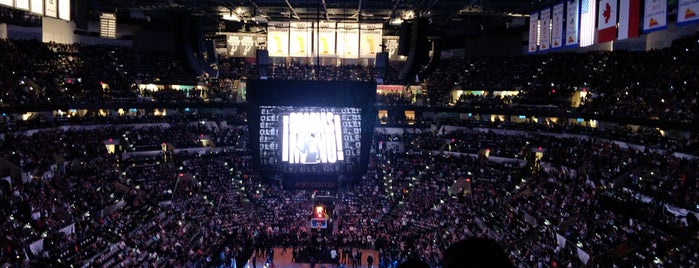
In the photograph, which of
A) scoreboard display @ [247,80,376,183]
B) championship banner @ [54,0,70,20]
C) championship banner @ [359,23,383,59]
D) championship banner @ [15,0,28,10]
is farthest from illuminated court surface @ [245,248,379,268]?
championship banner @ [15,0,28,10]

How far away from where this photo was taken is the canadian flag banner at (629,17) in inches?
551

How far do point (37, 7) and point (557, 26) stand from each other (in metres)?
16.2

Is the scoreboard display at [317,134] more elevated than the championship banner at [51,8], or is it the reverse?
the championship banner at [51,8]

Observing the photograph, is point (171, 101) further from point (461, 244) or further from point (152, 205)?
point (461, 244)

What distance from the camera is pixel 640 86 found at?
29.4m

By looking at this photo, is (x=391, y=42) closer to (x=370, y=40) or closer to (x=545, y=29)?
(x=370, y=40)

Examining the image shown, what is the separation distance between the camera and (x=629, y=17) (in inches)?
560

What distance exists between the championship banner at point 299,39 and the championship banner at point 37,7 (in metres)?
14.1

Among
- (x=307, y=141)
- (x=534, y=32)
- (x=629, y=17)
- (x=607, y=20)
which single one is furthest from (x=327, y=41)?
(x=629, y=17)

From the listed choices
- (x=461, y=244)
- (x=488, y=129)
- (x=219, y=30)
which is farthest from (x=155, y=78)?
(x=461, y=244)

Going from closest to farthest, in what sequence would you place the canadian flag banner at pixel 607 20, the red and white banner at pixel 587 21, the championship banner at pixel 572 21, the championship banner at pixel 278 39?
the canadian flag banner at pixel 607 20 < the red and white banner at pixel 587 21 < the championship banner at pixel 572 21 < the championship banner at pixel 278 39

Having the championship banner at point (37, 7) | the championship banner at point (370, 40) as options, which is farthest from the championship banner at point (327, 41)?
the championship banner at point (37, 7)

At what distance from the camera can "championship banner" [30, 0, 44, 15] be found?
46.5 ft

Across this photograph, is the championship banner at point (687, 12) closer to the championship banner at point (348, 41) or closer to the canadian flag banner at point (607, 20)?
the canadian flag banner at point (607, 20)
